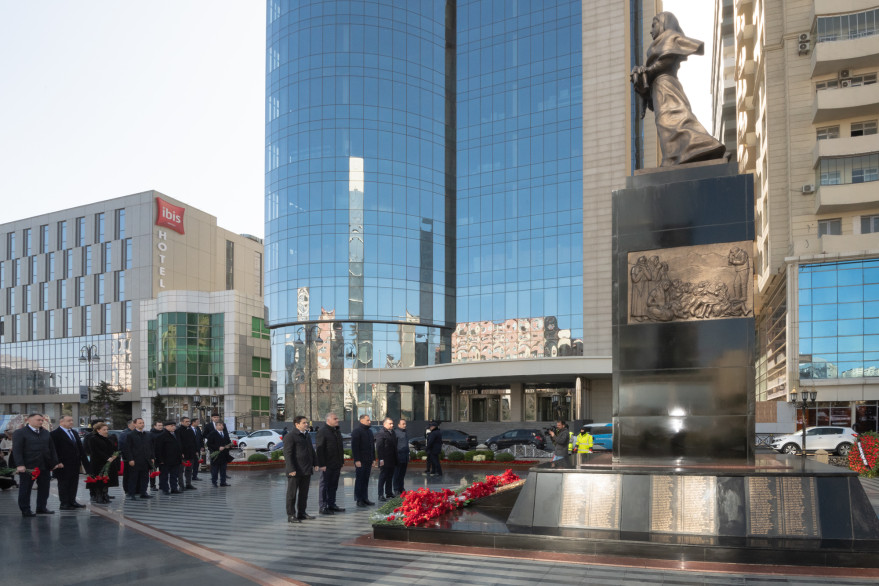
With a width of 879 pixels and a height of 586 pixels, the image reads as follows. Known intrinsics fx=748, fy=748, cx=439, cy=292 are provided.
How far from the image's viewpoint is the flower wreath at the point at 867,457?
866 inches

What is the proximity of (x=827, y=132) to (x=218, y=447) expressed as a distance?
35121 millimetres

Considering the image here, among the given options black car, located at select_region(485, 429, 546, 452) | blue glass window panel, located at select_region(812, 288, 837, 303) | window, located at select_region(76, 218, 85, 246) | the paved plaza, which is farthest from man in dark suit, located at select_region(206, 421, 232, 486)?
window, located at select_region(76, 218, 85, 246)

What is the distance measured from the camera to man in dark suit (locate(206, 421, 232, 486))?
21.7 meters

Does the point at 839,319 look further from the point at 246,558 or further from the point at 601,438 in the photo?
the point at 246,558

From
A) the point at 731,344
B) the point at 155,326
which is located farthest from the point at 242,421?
the point at 731,344

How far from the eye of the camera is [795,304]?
3722 centimetres

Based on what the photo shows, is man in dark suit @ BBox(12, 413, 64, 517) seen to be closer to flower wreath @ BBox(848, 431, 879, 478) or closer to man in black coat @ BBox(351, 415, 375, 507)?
man in black coat @ BBox(351, 415, 375, 507)

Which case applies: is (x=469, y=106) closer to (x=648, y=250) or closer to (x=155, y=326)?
(x=155, y=326)

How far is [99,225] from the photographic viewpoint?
8250cm

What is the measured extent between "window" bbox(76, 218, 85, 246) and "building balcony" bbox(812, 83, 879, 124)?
74112mm

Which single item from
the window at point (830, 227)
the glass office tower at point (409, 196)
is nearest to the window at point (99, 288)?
the glass office tower at point (409, 196)

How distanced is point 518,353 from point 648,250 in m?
45.4

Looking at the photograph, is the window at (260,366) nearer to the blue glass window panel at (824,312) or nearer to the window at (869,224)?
the blue glass window panel at (824,312)

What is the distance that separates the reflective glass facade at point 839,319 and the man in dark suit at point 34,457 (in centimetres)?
3393
